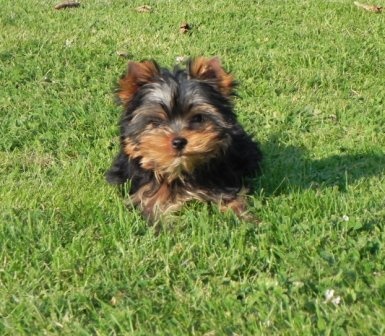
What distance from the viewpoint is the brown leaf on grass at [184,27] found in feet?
32.3

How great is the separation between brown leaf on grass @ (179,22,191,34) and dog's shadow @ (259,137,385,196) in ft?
12.7

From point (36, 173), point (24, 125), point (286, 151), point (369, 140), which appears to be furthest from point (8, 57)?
point (369, 140)

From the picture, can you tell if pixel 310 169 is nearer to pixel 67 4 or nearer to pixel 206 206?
pixel 206 206

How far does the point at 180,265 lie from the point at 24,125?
129 inches

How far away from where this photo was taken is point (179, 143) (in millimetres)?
4414

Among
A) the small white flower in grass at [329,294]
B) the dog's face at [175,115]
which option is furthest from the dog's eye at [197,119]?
the small white flower in grass at [329,294]

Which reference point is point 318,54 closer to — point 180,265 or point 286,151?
point 286,151

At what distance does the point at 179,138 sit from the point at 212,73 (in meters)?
0.80

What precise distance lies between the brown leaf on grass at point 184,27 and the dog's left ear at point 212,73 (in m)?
4.97

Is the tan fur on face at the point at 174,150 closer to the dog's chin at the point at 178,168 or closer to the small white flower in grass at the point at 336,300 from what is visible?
the dog's chin at the point at 178,168

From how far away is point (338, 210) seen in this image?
4711 millimetres

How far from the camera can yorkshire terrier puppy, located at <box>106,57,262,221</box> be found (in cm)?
448

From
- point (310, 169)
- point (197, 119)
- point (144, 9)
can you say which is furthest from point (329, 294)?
point (144, 9)

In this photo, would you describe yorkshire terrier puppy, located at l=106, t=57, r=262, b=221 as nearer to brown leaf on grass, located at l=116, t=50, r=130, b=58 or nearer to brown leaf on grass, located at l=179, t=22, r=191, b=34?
brown leaf on grass, located at l=116, t=50, r=130, b=58
